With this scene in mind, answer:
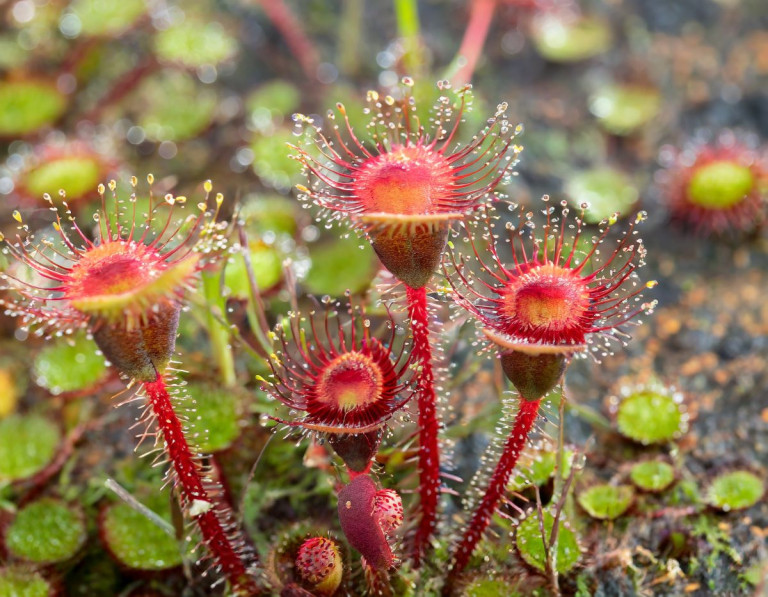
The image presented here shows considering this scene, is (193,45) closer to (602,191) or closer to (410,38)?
(410,38)

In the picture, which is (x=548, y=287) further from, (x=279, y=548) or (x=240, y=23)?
(x=240, y=23)

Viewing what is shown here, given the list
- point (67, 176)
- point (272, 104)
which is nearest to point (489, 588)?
point (67, 176)

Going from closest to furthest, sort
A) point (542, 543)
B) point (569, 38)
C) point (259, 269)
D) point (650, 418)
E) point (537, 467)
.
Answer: point (542, 543) < point (537, 467) < point (650, 418) < point (259, 269) < point (569, 38)

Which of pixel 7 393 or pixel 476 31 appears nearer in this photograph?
pixel 7 393

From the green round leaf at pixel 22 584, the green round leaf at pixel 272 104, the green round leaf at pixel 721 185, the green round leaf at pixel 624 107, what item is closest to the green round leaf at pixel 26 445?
the green round leaf at pixel 22 584

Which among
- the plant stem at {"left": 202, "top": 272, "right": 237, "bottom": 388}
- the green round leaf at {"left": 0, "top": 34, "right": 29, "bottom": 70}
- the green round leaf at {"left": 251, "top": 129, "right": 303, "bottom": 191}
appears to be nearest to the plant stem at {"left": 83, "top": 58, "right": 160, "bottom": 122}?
the green round leaf at {"left": 0, "top": 34, "right": 29, "bottom": 70}

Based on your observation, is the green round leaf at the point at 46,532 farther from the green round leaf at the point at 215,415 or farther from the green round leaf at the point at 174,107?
the green round leaf at the point at 174,107

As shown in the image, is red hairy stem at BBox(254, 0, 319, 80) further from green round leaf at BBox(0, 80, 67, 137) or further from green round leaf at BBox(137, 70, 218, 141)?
green round leaf at BBox(0, 80, 67, 137)
